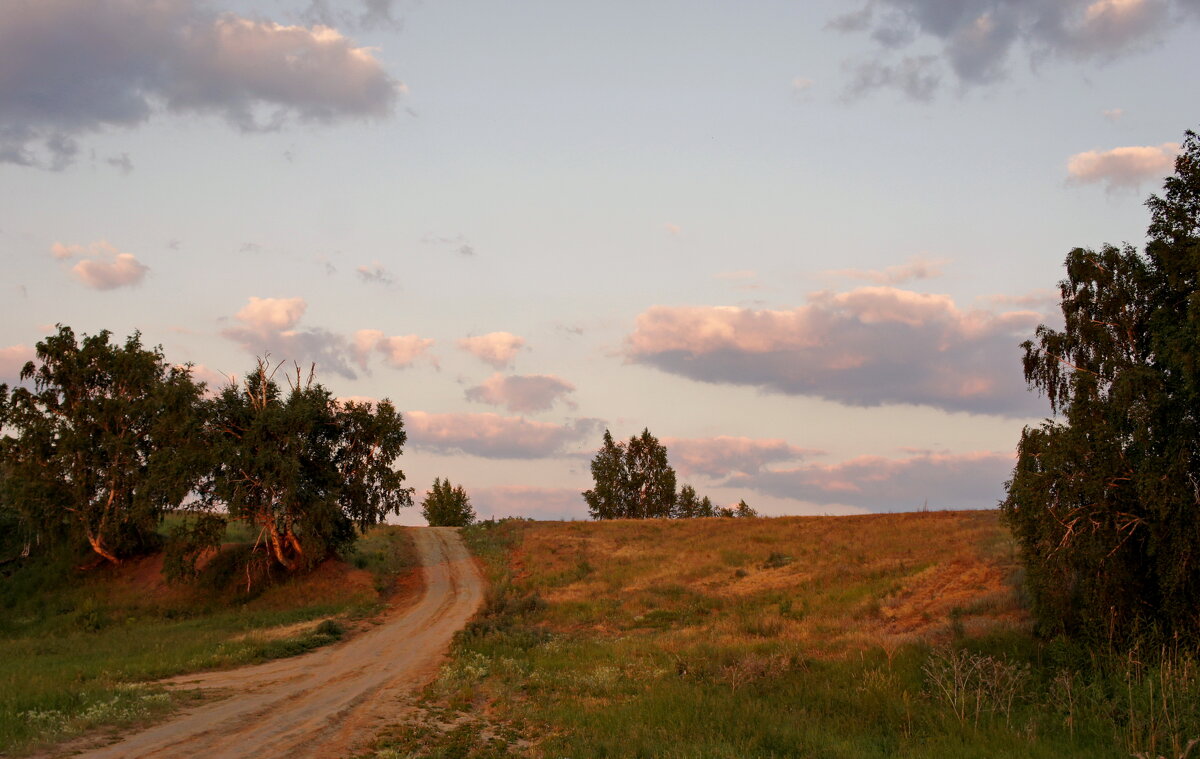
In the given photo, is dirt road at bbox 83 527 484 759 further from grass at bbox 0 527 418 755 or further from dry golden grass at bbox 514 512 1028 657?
dry golden grass at bbox 514 512 1028 657

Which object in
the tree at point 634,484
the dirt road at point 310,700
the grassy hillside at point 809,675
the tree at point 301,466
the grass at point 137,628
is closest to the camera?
the grassy hillside at point 809,675

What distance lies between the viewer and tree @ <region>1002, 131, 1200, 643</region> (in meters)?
16.0

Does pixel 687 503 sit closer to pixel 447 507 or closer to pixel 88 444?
pixel 447 507

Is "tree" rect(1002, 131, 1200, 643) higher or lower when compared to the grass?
higher

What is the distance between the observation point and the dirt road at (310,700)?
14.3m

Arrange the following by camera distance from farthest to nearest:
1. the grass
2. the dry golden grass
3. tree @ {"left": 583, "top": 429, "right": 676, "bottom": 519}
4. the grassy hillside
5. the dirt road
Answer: tree @ {"left": 583, "top": 429, "right": 676, "bottom": 519} → the dry golden grass → the grass → the dirt road → the grassy hillside

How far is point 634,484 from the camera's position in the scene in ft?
312

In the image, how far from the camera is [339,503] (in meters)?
42.9

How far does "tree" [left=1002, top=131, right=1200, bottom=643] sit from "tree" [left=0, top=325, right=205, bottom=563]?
4190 centimetres

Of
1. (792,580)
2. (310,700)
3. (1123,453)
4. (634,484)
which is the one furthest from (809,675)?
(634,484)

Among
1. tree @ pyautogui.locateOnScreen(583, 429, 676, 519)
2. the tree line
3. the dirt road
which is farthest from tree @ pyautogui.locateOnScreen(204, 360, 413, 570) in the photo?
tree @ pyautogui.locateOnScreen(583, 429, 676, 519)

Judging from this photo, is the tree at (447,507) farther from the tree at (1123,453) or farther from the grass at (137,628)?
the tree at (1123,453)

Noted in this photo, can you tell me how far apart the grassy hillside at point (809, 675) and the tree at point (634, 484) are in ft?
179

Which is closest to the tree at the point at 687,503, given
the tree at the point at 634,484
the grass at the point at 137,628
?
the tree at the point at 634,484
